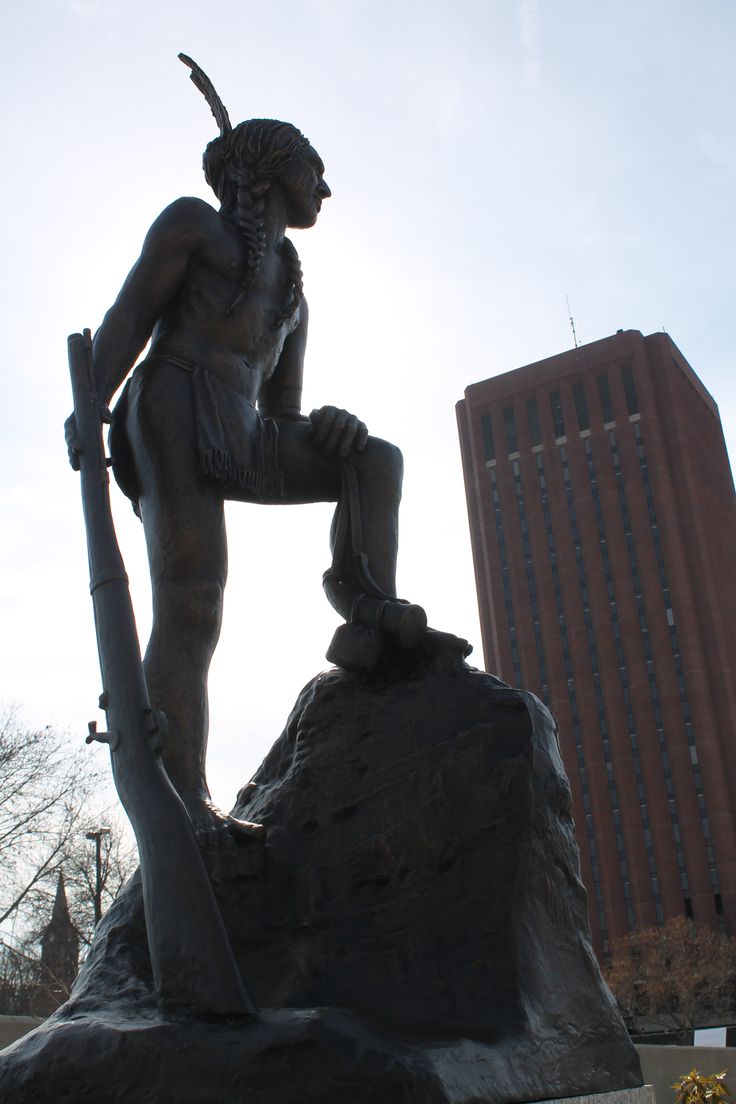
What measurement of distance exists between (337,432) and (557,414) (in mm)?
63709

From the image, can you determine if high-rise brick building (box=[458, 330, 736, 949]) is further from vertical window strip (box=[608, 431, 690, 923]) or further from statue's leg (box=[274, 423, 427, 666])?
statue's leg (box=[274, 423, 427, 666])

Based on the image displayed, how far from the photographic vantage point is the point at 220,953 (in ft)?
7.94

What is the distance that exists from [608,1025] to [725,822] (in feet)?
186

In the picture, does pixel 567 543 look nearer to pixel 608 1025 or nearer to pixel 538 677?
pixel 538 677

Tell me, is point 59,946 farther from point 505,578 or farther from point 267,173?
point 505,578

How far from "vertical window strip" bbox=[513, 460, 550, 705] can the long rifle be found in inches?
2359

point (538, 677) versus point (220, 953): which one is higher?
point (538, 677)

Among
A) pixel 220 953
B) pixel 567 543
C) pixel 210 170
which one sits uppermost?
pixel 567 543

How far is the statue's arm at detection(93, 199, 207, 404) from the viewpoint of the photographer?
145 inches

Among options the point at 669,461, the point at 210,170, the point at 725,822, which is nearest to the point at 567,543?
the point at 669,461

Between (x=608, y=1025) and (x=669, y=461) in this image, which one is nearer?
(x=608, y=1025)

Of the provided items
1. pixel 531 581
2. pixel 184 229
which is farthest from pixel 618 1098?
pixel 531 581

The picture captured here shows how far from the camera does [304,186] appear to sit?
421 cm

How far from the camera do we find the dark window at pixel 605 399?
64312 millimetres
